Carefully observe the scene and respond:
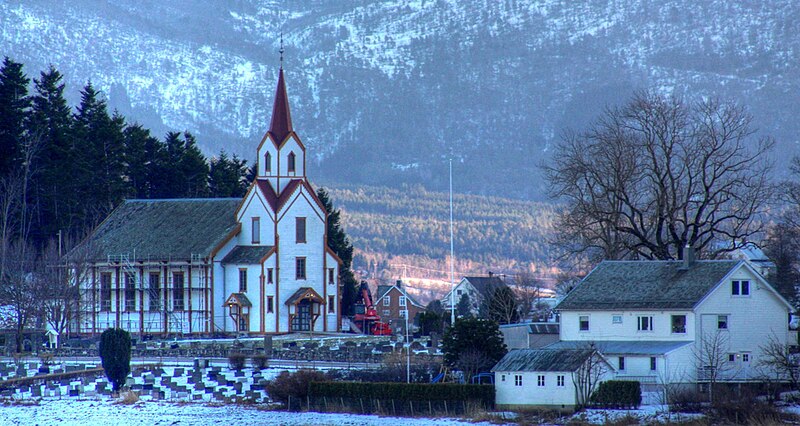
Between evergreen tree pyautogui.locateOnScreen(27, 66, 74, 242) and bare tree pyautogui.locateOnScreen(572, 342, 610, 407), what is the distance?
63.6 meters

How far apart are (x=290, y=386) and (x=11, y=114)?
210ft

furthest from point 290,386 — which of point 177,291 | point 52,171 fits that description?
point 52,171

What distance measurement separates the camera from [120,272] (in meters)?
110

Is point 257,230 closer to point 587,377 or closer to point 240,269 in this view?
point 240,269

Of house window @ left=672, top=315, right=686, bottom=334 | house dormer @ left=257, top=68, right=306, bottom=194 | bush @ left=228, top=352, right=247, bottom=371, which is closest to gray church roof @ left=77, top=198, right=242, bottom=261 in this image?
house dormer @ left=257, top=68, right=306, bottom=194

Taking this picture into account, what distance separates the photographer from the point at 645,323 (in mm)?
71688

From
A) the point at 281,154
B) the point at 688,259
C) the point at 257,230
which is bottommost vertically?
the point at 688,259

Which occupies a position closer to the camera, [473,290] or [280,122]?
[280,122]

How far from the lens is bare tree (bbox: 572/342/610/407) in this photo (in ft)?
209

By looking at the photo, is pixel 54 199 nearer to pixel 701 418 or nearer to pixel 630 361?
pixel 630 361

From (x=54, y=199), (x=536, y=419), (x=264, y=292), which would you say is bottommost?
(x=536, y=419)

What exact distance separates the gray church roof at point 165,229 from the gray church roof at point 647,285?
38104 mm

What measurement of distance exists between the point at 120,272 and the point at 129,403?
4180 cm

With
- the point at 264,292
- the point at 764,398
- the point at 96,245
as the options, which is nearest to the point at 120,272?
the point at 96,245
